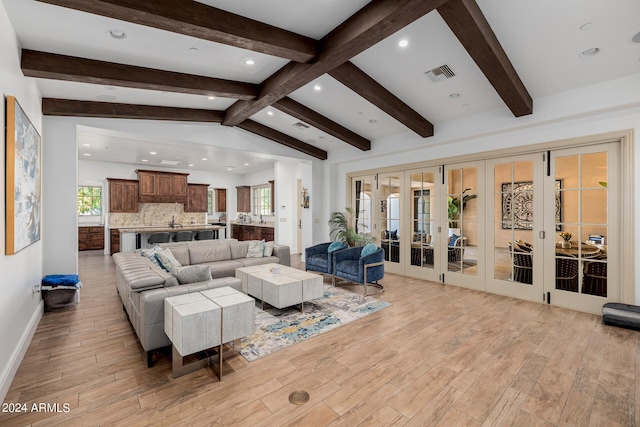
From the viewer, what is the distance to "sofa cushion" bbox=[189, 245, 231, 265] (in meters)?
5.30

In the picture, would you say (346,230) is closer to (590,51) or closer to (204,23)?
(590,51)

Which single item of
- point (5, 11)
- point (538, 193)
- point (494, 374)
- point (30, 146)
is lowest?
point (494, 374)

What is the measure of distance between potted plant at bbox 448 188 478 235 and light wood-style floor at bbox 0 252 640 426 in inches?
79.5

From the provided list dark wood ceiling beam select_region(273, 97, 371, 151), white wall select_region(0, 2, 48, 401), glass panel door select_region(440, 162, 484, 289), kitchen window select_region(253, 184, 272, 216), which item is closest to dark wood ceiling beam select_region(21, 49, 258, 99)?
white wall select_region(0, 2, 48, 401)

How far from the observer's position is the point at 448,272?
5.49m

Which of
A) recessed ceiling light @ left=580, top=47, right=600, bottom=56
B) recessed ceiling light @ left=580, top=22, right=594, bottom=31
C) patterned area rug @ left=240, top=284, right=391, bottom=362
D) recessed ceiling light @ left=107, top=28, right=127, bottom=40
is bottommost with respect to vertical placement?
patterned area rug @ left=240, top=284, right=391, bottom=362

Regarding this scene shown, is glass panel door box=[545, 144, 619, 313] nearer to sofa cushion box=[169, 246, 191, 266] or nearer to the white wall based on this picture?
sofa cushion box=[169, 246, 191, 266]

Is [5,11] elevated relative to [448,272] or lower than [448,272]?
elevated

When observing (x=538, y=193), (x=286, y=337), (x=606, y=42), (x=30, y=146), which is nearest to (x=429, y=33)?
(x=606, y=42)

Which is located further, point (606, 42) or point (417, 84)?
point (417, 84)

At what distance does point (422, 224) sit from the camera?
5953 millimetres

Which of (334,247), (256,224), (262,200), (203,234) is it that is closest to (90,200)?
(203,234)

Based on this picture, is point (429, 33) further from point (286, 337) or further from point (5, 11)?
point (5, 11)

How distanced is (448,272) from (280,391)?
165 inches
